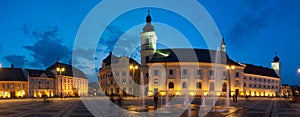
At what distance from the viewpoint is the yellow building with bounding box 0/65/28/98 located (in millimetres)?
81062

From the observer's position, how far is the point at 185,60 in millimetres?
81312

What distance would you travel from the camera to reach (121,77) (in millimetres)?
93500

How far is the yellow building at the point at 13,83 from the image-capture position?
81.1m

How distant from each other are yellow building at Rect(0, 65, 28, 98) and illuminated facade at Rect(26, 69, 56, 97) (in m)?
2.21

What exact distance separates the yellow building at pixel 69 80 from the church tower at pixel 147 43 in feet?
80.5

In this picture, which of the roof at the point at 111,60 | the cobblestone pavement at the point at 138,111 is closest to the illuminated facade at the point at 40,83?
the roof at the point at 111,60

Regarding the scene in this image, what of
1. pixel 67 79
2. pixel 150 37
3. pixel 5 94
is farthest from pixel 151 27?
pixel 5 94

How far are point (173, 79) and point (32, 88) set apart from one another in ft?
137

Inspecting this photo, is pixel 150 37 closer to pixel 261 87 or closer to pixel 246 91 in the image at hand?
pixel 246 91

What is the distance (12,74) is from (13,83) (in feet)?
11.3

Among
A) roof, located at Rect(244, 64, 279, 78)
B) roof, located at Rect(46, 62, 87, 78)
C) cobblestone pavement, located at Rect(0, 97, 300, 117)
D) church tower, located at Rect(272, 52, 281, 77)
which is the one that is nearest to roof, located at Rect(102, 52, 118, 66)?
roof, located at Rect(46, 62, 87, 78)

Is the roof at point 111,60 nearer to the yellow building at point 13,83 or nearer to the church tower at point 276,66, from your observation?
the yellow building at point 13,83

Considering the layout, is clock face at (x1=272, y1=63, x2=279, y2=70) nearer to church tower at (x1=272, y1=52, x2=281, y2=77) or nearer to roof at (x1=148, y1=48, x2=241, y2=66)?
church tower at (x1=272, y1=52, x2=281, y2=77)

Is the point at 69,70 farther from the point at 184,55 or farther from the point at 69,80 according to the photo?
the point at 184,55
